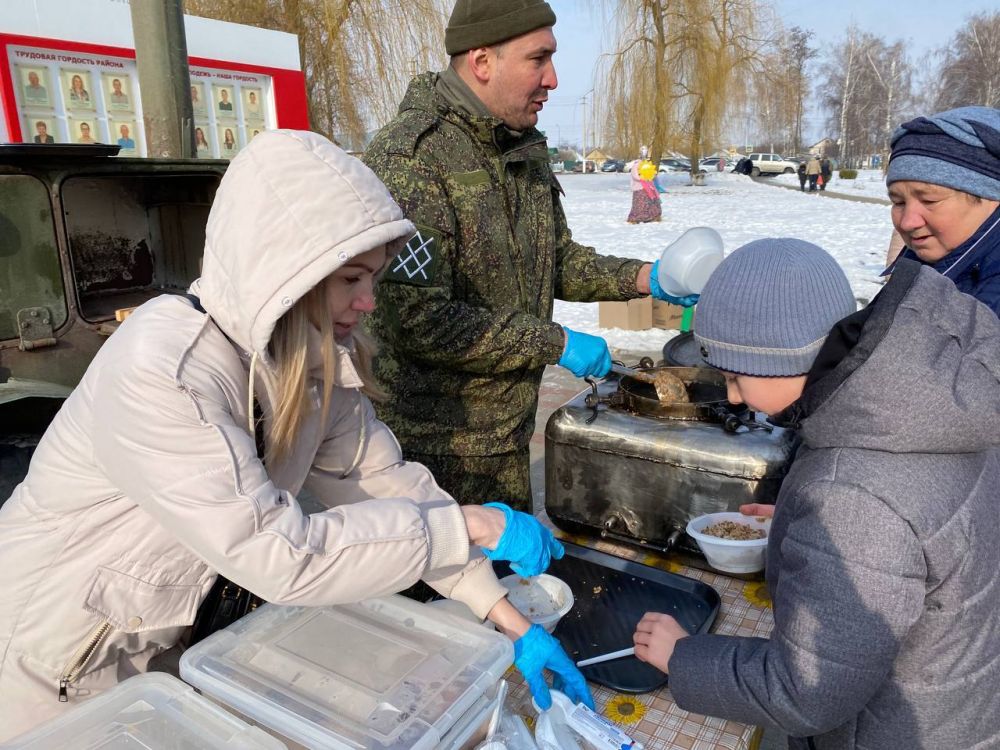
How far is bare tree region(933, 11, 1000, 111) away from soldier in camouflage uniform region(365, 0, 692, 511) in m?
32.8

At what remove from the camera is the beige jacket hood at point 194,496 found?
40.3 inches

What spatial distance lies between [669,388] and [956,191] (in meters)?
1.00

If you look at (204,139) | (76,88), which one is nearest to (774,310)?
(76,88)

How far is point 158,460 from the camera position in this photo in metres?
1.01

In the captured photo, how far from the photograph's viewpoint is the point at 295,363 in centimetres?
119

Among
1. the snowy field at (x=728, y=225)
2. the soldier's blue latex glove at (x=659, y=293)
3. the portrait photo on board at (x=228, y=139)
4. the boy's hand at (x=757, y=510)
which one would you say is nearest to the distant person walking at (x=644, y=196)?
the snowy field at (x=728, y=225)

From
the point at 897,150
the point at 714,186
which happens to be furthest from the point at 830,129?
the point at 897,150

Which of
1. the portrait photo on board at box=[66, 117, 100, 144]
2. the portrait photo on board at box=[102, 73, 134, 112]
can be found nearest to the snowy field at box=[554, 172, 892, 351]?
the portrait photo on board at box=[102, 73, 134, 112]

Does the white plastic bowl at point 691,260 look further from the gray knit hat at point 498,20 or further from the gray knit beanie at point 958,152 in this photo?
the gray knit hat at point 498,20

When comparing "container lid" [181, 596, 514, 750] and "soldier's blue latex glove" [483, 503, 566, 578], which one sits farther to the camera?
"soldier's blue latex glove" [483, 503, 566, 578]

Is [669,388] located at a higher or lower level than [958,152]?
lower

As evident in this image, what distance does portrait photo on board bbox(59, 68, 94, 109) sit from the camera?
226 inches

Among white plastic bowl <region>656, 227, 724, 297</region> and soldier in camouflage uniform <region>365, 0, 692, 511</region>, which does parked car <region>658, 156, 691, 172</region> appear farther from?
soldier in camouflage uniform <region>365, 0, 692, 511</region>

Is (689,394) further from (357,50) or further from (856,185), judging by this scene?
(856,185)
